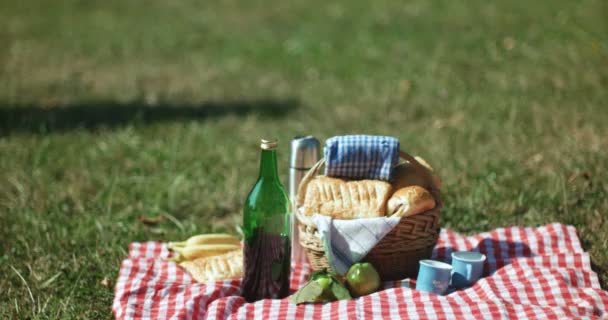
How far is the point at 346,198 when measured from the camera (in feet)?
11.1

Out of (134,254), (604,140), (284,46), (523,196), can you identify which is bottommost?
(134,254)

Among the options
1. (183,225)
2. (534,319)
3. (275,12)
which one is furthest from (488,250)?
(275,12)

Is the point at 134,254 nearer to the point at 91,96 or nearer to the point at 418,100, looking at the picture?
the point at 418,100

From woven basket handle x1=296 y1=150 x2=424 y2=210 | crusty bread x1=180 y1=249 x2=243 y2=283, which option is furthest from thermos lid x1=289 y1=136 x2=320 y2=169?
crusty bread x1=180 y1=249 x2=243 y2=283

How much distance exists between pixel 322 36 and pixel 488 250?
6.40 metres

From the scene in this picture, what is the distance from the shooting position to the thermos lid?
357 cm

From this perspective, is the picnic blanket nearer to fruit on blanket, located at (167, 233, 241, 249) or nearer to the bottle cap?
fruit on blanket, located at (167, 233, 241, 249)

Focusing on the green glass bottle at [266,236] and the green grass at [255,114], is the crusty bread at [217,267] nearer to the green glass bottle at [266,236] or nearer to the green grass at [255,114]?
the green glass bottle at [266,236]

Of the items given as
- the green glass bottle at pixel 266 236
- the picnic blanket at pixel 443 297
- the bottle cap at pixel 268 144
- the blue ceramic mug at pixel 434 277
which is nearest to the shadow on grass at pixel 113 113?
the picnic blanket at pixel 443 297

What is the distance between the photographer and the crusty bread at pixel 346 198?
3332 mm

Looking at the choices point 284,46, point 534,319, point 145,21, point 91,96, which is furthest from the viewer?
point 145,21

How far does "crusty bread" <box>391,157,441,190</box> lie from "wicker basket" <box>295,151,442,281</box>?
5 centimetres

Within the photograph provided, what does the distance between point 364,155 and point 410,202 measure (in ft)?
1.21

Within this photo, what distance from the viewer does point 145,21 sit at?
1168 cm
